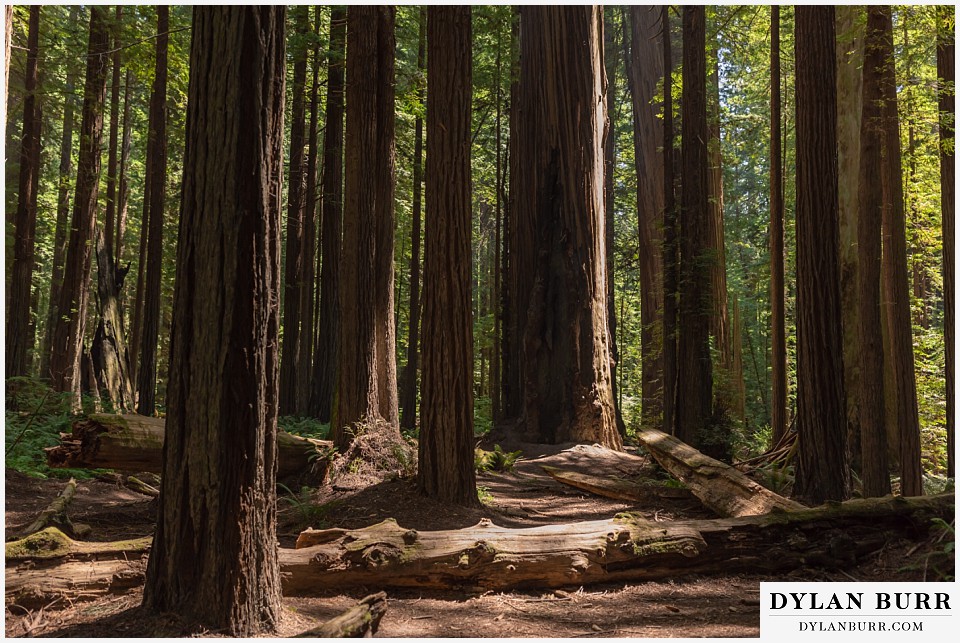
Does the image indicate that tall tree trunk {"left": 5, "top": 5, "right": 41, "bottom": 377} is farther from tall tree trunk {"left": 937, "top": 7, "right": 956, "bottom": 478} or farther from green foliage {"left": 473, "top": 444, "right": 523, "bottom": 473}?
tall tree trunk {"left": 937, "top": 7, "right": 956, "bottom": 478}

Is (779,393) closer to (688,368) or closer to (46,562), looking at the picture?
(688,368)

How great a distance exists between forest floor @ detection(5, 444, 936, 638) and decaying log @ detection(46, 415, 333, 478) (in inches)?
20.8

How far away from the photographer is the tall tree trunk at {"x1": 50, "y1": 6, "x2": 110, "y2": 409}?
1249 centimetres

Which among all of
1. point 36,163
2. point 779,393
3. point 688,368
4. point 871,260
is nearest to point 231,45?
point 871,260

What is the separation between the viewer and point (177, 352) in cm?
364

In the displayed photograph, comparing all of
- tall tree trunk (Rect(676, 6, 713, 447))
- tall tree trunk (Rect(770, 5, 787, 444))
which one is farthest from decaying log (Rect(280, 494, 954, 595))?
tall tree trunk (Rect(770, 5, 787, 444))

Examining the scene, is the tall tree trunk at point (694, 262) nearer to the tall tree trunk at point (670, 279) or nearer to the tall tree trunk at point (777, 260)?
the tall tree trunk at point (670, 279)

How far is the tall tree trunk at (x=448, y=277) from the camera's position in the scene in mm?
6883

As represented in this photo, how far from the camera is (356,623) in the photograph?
11.7 ft

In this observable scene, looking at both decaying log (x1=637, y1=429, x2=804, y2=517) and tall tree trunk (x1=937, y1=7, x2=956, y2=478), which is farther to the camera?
tall tree trunk (x1=937, y1=7, x2=956, y2=478)

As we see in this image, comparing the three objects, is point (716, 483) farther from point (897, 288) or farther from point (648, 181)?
point (648, 181)

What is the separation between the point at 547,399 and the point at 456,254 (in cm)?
572

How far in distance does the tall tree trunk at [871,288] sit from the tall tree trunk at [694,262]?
8.29 ft

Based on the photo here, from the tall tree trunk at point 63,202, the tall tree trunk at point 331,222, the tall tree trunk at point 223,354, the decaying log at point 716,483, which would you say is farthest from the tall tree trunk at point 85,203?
the decaying log at point 716,483
